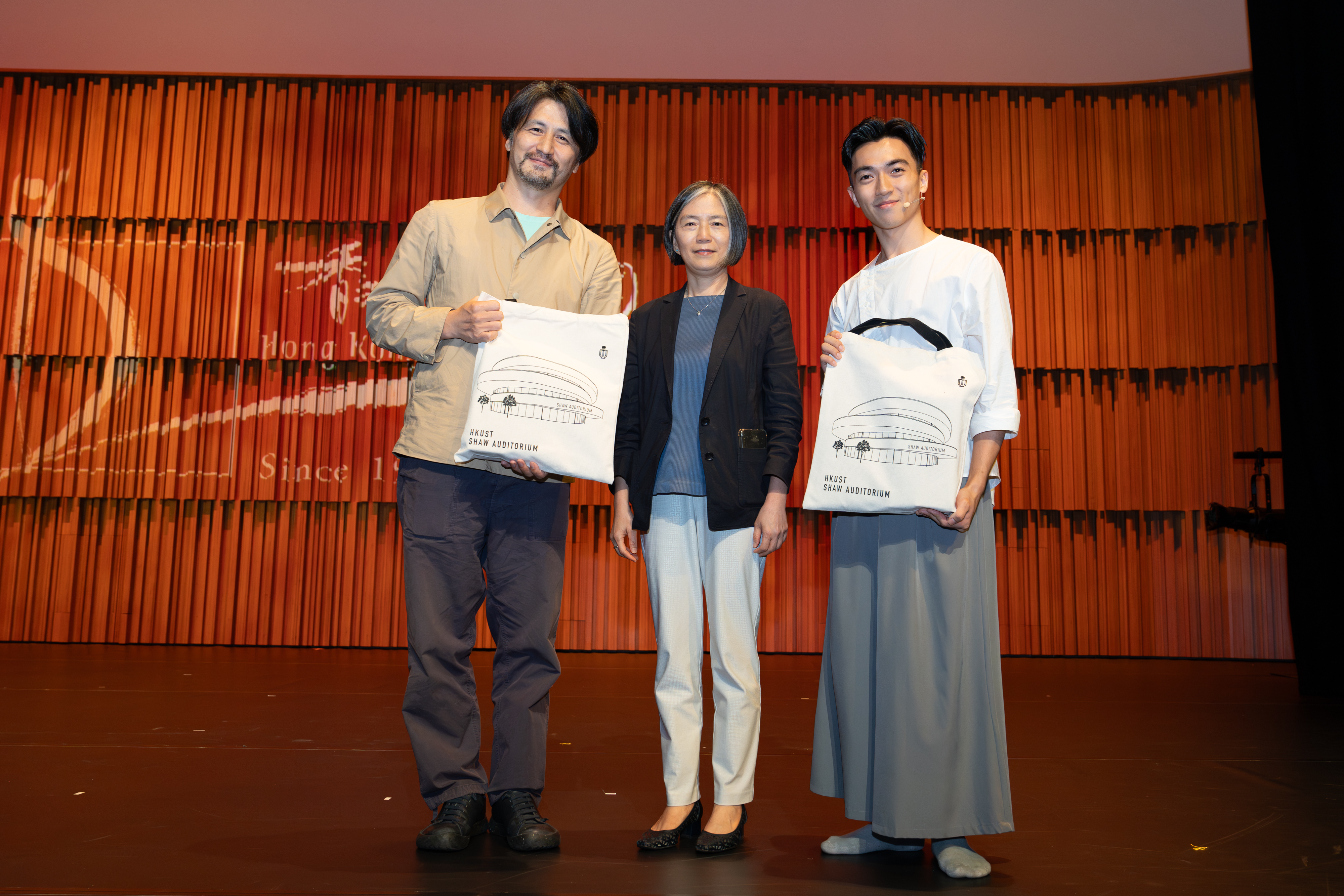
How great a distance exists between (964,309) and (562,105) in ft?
3.14

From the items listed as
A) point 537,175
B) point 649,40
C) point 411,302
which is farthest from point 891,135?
point 649,40

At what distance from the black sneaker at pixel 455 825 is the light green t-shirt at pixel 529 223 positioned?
119cm

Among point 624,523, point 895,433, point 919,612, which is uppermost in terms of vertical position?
point 895,433

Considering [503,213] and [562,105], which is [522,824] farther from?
[562,105]

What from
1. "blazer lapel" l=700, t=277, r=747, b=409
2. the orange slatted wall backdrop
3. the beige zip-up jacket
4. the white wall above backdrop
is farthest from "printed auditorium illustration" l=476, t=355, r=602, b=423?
the white wall above backdrop

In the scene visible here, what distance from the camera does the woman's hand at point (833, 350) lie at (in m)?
1.74

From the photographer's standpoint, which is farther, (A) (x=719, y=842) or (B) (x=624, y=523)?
(B) (x=624, y=523)

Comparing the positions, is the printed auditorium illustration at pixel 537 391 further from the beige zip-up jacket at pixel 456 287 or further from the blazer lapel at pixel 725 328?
the blazer lapel at pixel 725 328

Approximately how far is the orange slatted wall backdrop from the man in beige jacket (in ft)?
11.5

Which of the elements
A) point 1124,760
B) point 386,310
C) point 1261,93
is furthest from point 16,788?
point 1261,93

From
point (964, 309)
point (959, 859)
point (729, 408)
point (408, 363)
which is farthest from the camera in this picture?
point (408, 363)

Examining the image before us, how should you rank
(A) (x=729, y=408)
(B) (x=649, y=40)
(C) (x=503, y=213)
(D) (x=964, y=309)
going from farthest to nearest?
(B) (x=649, y=40), (C) (x=503, y=213), (A) (x=729, y=408), (D) (x=964, y=309)

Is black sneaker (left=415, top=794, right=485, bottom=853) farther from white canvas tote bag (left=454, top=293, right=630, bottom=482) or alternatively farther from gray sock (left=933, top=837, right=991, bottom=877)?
gray sock (left=933, top=837, right=991, bottom=877)

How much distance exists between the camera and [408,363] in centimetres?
555
